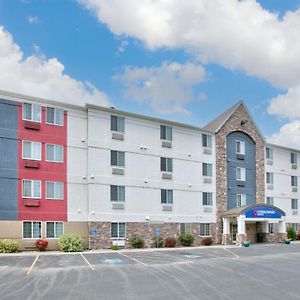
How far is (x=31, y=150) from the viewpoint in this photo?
29.5 metres

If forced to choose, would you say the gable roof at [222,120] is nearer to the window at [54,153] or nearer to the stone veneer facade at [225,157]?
the stone veneer facade at [225,157]

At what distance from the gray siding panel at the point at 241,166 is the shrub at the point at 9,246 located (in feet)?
67.9

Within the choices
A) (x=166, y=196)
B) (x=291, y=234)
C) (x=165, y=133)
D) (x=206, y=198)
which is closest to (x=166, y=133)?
(x=165, y=133)

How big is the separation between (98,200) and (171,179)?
24.5 feet

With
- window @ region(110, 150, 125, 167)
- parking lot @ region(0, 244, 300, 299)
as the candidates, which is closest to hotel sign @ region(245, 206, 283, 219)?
window @ region(110, 150, 125, 167)

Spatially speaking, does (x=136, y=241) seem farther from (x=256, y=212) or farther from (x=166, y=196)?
(x=256, y=212)

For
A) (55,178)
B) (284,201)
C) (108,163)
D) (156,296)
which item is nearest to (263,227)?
(284,201)

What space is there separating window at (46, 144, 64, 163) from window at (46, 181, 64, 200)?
5.80 feet

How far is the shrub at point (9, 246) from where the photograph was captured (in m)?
27.1

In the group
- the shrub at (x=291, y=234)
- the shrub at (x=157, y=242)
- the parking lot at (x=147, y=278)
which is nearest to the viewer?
the parking lot at (x=147, y=278)

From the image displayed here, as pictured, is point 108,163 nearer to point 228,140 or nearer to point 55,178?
point 55,178

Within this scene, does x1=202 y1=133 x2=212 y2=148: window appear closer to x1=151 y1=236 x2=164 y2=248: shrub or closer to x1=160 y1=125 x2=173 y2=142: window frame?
x1=160 y1=125 x2=173 y2=142: window frame

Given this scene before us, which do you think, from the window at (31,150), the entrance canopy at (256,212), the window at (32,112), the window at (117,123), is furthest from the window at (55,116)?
the entrance canopy at (256,212)

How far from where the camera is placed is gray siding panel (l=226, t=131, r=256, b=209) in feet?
131
